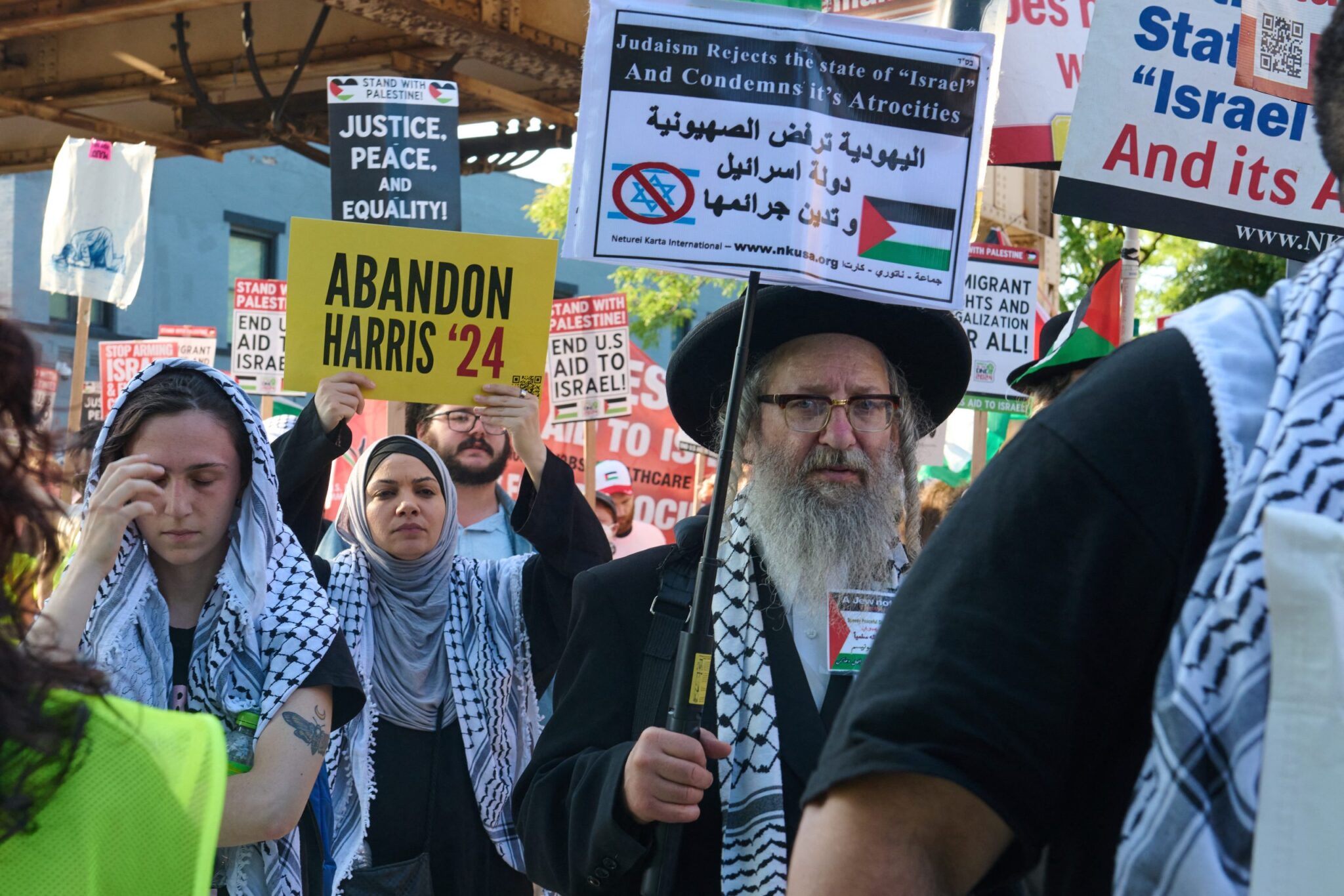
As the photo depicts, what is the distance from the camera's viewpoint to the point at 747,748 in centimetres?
260

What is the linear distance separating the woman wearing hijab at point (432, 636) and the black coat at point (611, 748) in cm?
128

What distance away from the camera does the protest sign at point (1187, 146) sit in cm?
409

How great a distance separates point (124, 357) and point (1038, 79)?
20.6 feet

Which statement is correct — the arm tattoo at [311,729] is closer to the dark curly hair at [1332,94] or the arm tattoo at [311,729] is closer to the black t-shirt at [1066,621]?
the black t-shirt at [1066,621]

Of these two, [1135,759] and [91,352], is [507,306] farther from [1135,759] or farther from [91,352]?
[91,352]

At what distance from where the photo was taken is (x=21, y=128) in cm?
981

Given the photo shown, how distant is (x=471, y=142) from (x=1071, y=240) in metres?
12.4

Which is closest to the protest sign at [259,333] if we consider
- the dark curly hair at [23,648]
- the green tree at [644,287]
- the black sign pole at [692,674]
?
the black sign pole at [692,674]

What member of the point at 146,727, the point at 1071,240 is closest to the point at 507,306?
the point at 146,727

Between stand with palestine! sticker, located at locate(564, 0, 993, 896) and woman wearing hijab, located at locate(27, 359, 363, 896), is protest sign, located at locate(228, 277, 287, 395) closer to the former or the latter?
woman wearing hijab, located at locate(27, 359, 363, 896)

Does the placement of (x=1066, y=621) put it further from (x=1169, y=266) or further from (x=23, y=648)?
(x=1169, y=266)

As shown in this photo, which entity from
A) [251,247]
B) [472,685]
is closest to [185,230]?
[251,247]

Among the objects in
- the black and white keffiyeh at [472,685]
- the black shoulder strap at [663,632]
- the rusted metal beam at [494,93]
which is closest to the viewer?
the black shoulder strap at [663,632]

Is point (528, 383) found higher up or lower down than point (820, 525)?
higher up
